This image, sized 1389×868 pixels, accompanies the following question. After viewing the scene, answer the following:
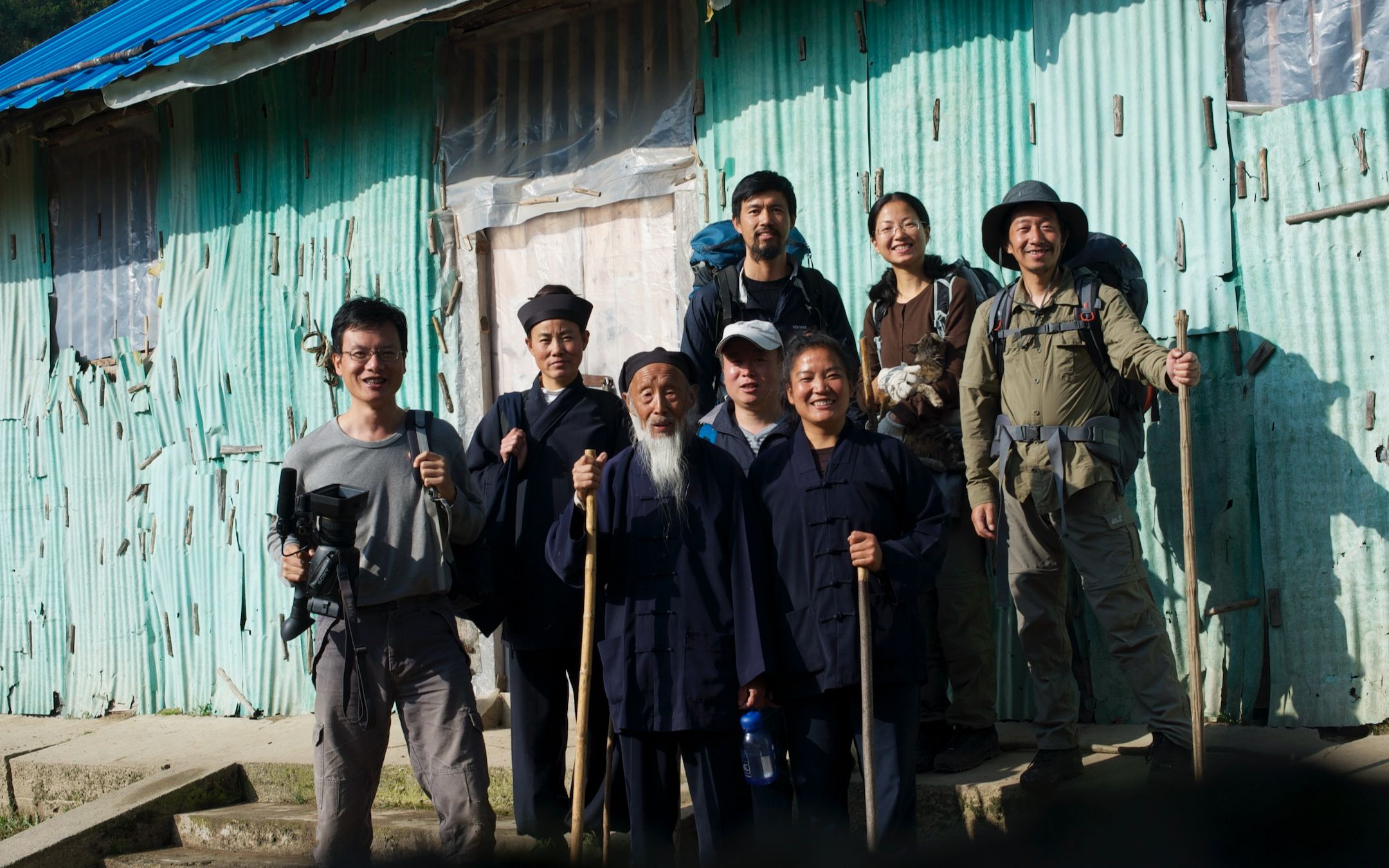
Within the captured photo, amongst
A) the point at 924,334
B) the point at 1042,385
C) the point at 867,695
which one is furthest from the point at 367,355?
the point at 1042,385

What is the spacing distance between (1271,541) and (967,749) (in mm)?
1349

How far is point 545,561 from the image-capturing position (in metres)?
4.13

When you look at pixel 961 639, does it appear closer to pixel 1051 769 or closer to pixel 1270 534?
pixel 1051 769

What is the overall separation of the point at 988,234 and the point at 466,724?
2.50 metres

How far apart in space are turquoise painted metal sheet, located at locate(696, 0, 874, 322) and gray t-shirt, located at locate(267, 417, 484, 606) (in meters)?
2.39

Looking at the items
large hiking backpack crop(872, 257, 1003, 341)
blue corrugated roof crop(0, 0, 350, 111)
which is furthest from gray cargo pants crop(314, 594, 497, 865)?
blue corrugated roof crop(0, 0, 350, 111)

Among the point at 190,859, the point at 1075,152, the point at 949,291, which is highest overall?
the point at 1075,152

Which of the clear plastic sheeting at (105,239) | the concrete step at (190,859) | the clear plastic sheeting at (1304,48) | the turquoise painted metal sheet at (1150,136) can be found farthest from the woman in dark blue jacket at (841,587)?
the clear plastic sheeting at (105,239)

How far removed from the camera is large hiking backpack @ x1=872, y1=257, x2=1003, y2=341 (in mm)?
4500

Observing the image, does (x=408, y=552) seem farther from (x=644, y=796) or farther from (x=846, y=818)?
(x=846, y=818)

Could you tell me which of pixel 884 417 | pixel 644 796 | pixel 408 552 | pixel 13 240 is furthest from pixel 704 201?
pixel 13 240

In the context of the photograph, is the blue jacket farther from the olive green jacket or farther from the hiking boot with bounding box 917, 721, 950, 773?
the hiking boot with bounding box 917, 721, 950, 773

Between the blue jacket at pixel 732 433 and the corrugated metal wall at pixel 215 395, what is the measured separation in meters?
2.96

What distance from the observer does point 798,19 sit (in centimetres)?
556
